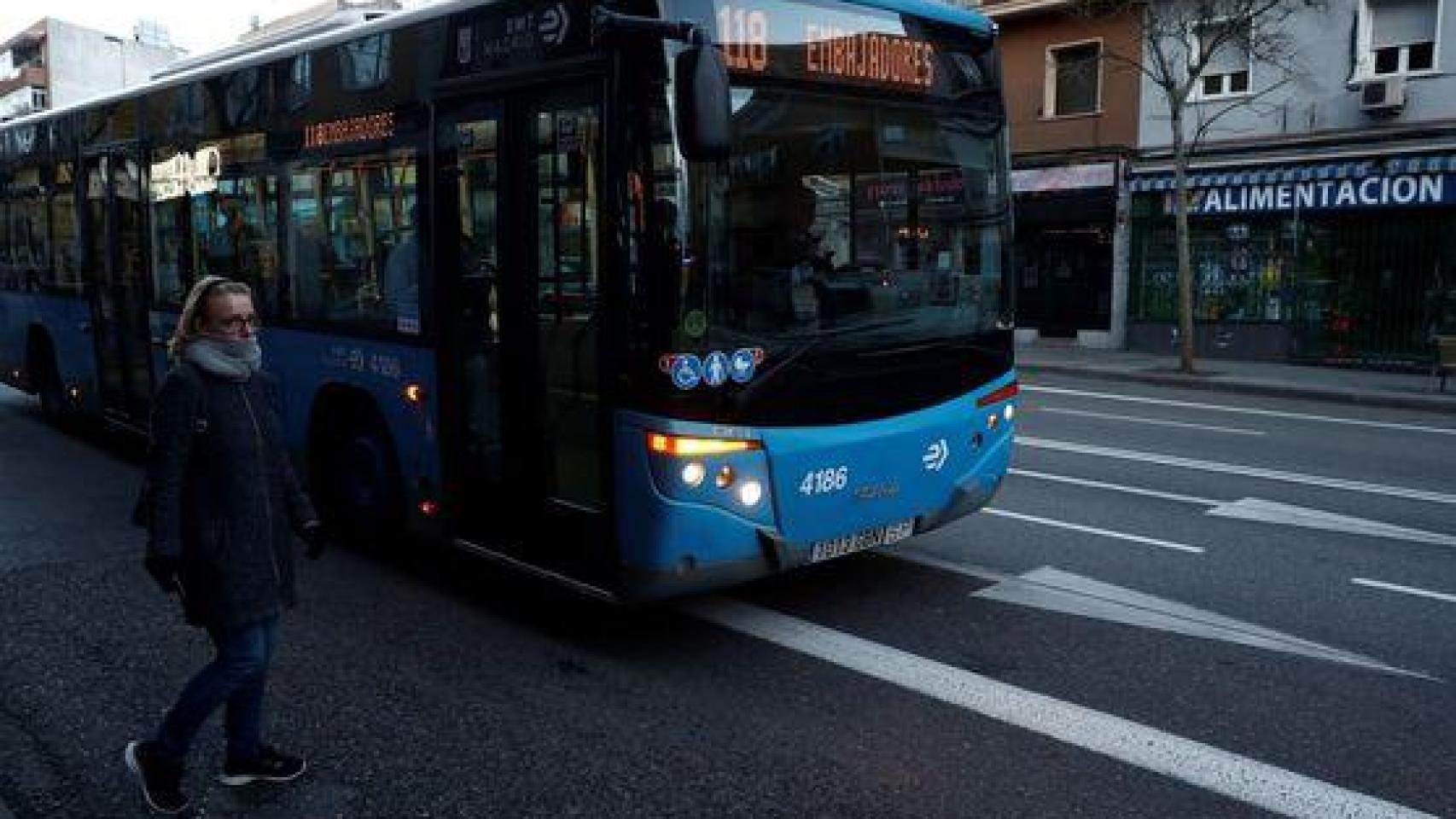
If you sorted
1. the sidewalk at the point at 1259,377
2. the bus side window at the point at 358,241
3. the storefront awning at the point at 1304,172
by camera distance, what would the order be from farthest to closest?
1. the storefront awning at the point at 1304,172
2. the sidewalk at the point at 1259,377
3. the bus side window at the point at 358,241

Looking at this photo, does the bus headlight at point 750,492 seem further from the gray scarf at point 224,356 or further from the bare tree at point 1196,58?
the bare tree at point 1196,58

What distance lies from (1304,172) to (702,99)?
18.8 metres

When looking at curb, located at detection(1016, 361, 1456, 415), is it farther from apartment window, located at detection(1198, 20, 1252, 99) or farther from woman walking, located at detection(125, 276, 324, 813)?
woman walking, located at detection(125, 276, 324, 813)

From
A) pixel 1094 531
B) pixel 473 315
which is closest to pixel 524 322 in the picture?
pixel 473 315

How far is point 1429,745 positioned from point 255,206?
686cm

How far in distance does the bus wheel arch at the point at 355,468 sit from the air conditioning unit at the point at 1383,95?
60.6ft

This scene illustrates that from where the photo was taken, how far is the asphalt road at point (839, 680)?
407cm

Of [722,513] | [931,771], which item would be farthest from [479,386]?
[931,771]

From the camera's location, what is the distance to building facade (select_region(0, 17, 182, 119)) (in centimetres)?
7394

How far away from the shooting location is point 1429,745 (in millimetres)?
4395

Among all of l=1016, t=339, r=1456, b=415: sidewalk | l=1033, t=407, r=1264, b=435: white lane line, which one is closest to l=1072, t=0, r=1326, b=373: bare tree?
l=1016, t=339, r=1456, b=415: sidewalk

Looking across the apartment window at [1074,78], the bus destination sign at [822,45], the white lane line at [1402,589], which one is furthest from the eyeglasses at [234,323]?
the apartment window at [1074,78]

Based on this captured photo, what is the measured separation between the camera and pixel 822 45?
5.27 metres

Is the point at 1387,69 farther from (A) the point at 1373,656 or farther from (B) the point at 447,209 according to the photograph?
(B) the point at 447,209
